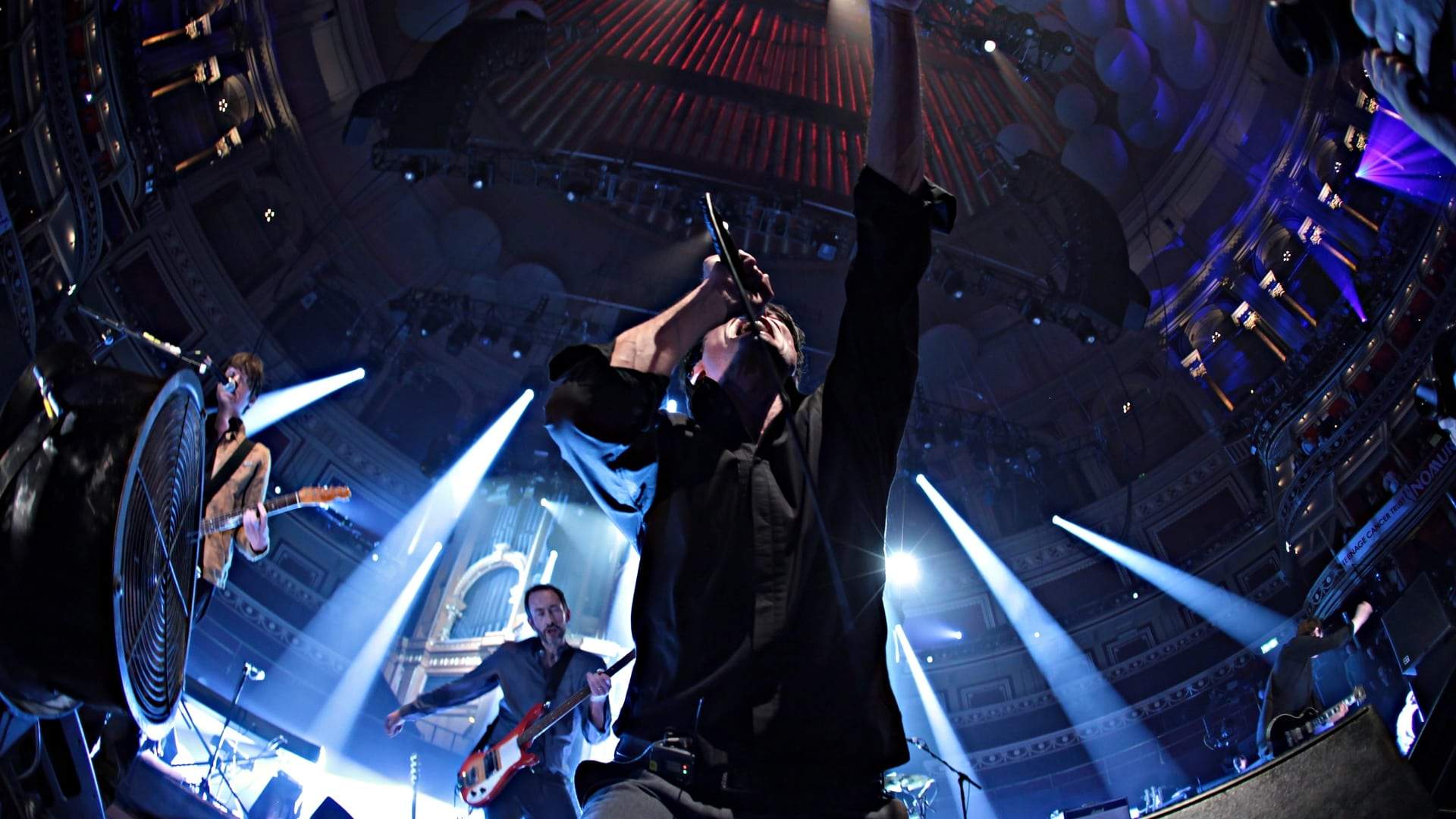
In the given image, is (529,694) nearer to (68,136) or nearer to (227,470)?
(227,470)

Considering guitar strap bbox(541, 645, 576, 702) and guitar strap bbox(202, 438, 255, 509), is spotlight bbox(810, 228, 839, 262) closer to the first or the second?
guitar strap bbox(541, 645, 576, 702)

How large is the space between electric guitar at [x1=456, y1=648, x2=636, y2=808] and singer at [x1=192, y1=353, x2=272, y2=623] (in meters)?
1.81

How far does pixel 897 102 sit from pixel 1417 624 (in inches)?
359

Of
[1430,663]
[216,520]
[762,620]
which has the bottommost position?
[762,620]

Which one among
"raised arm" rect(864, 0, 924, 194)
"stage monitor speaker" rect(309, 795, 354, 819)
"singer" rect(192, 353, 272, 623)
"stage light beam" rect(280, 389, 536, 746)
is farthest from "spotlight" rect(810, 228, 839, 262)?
"raised arm" rect(864, 0, 924, 194)

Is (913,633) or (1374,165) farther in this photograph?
(913,633)

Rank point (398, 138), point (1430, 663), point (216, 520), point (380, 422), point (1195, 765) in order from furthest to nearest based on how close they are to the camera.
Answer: point (380, 422)
point (1195, 765)
point (398, 138)
point (1430, 663)
point (216, 520)

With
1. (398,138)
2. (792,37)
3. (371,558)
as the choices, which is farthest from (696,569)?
(371,558)

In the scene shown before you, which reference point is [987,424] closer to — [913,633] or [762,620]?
[913,633]

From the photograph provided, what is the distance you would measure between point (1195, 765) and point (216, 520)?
12473mm

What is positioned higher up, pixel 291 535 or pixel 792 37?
pixel 792 37

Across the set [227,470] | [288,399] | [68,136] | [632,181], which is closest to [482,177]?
[632,181]

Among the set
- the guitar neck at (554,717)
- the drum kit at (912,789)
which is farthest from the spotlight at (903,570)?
the guitar neck at (554,717)

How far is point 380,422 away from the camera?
14.2 m
